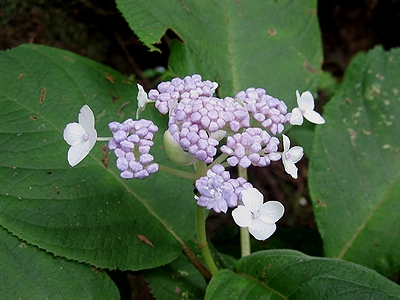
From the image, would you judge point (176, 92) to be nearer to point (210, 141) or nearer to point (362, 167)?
point (210, 141)

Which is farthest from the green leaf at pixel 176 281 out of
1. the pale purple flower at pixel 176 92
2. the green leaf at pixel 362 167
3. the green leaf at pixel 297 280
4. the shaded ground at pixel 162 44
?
the pale purple flower at pixel 176 92

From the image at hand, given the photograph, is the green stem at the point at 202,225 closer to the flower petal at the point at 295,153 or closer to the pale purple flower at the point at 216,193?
the pale purple flower at the point at 216,193

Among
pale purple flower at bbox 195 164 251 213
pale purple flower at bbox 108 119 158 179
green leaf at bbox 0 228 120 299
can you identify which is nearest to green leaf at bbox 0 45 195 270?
green leaf at bbox 0 228 120 299

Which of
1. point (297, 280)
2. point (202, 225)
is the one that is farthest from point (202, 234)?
point (297, 280)

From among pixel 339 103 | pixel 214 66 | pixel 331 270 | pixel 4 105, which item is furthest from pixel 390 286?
pixel 4 105

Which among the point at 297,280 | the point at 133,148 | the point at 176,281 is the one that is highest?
the point at 133,148

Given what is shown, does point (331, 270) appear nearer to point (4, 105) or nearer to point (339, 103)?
point (339, 103)

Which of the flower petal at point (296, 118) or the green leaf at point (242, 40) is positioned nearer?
the flower petal at point (296, 118)

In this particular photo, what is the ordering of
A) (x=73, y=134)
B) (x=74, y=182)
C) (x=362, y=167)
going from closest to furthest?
(x=73, y=134) < (x=74, y=182) < (x=362, y=167)
